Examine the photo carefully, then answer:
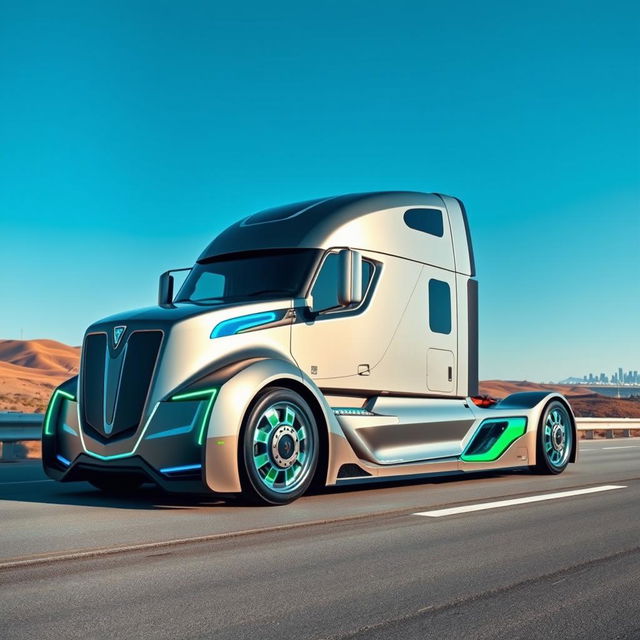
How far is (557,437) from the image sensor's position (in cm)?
1081

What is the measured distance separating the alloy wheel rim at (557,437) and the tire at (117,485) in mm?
5061

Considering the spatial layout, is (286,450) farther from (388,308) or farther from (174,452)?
(388,308)

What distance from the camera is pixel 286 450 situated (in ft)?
23.7

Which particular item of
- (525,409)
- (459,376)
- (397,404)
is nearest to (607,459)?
(525,409)

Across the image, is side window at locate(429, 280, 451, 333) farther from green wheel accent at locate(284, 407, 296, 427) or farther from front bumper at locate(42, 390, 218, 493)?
front bumper at locate(42, 390, 218, 493)

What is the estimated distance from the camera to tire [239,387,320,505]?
22.6ft

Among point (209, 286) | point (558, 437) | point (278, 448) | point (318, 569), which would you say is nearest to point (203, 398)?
point (278, 448)

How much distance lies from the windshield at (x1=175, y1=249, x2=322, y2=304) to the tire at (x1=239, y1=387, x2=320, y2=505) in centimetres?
117

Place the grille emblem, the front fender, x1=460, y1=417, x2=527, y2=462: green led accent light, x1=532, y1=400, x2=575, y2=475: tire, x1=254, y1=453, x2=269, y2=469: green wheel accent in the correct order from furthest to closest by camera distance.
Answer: x1=532, y1=400, x2=575, y2=475: tire < x1=460, y1=417, x2=527, y2=462: green led accent light < the grille emblem < x1=254, y1=453, x2=269, y2=469: green wheel accent < the front fender

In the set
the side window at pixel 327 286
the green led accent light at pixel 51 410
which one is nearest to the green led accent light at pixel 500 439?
the side window at pixel 327 286

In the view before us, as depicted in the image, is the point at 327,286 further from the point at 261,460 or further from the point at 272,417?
the point at 261,460

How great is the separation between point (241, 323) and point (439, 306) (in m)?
2.94

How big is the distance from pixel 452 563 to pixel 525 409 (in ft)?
19.2

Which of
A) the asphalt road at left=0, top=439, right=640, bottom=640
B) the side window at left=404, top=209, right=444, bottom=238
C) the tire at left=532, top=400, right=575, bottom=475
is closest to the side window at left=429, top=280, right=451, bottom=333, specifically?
the side window at left=404, top=209, right=444, bottom=238
